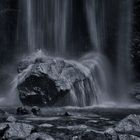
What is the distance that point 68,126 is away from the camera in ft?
48.7

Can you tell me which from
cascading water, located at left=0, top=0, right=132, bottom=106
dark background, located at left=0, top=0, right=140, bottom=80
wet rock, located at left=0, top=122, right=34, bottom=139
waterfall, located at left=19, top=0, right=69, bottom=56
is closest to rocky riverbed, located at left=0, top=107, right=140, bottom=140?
wet rock, located at left=0, top=122, right=34, bottom=139

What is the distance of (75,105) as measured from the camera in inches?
886

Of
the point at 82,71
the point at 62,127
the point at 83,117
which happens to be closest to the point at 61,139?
the point at 62,127

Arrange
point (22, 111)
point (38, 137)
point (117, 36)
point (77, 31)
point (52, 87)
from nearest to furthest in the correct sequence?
point (38, 137), point (22, 111), point (52, 87), point (117, 36), point (77, 31)

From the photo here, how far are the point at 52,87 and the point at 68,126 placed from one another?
25.5ft

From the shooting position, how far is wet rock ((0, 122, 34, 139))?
12.6 metres

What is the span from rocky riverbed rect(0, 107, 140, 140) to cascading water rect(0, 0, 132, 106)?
354 inches

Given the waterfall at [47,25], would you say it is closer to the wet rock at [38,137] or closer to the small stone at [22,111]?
the small stone at [22,111]

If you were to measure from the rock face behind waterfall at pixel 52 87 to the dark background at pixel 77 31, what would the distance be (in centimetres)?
585

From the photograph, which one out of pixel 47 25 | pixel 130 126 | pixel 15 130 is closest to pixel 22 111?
pixel 15 130

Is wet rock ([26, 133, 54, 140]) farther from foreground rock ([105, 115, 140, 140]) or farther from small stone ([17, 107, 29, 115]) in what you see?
small stone ([17, 107, 29, 115])

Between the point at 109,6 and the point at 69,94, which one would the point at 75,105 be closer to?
the point at 69,94

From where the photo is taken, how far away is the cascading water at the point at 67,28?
28.6 meters

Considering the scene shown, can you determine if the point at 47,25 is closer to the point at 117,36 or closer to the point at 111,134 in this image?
the point at 117,36
